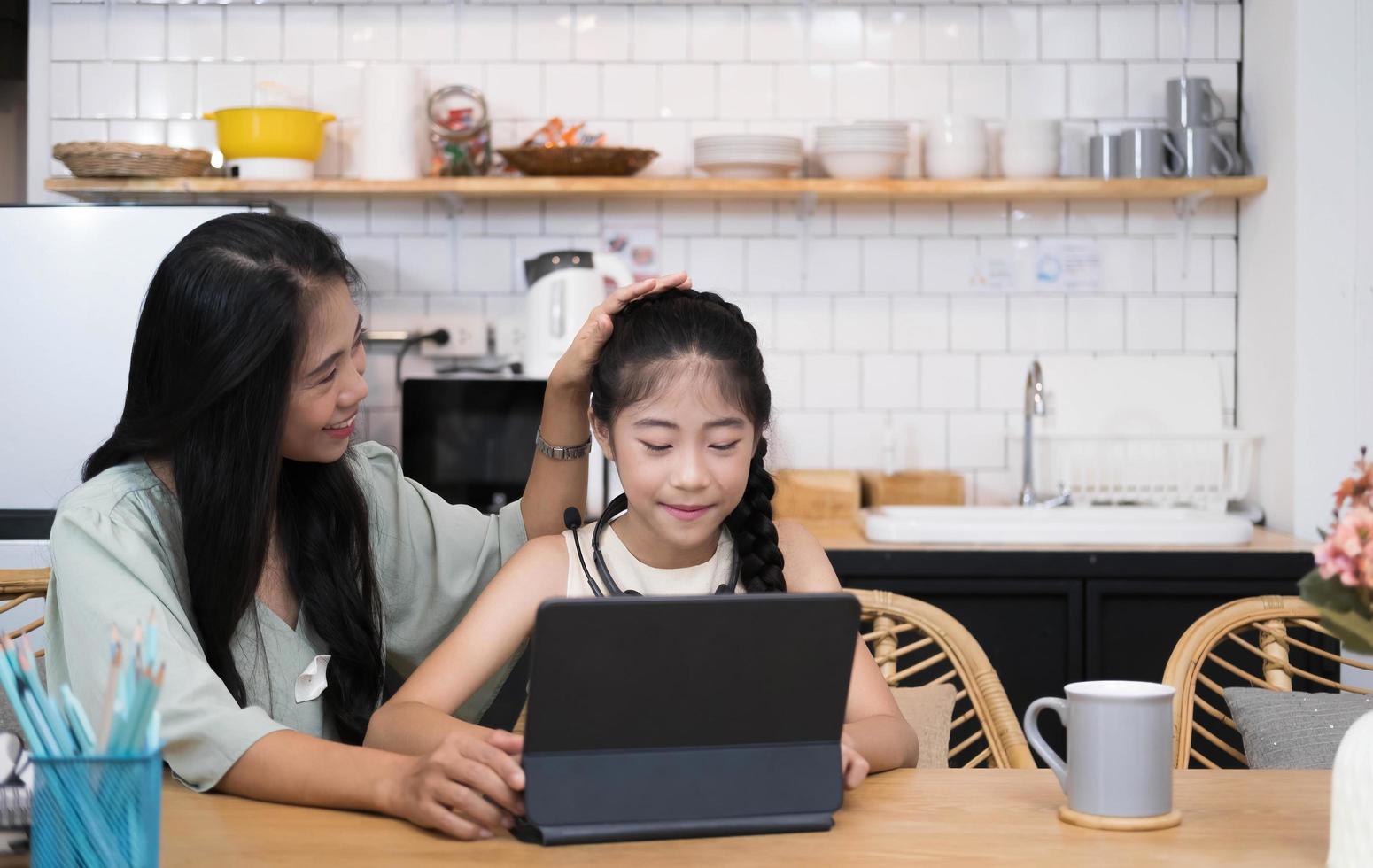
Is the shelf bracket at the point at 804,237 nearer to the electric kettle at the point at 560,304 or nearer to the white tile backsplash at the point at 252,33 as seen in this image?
the electric kettle at the point at 560,304

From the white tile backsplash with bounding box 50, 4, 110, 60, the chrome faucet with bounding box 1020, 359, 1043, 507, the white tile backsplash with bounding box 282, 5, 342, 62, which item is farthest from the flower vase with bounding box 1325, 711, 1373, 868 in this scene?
the white tile backsplash with bounding box 50, 4, 110, 60

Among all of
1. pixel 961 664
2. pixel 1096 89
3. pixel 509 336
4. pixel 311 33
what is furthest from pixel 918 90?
pixel 961 664

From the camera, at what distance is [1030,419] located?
136 inches

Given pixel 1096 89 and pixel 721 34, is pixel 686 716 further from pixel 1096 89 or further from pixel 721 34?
pixel 1096 89

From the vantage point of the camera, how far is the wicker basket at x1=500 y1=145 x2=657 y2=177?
354 cm

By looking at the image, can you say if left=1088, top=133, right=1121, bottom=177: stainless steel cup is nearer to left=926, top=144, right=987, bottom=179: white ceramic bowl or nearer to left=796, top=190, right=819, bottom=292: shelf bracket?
left=926, top=144, right=987, bottom=179: white ceramic bowl

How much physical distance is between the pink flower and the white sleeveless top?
0.68 metres

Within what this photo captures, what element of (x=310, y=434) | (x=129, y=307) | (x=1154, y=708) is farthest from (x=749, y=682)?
(x=129, y=307)

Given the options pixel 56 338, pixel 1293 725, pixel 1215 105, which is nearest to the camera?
pixel 1293 725

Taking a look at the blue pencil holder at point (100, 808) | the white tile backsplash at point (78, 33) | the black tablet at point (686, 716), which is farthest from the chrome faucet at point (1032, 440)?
the blue pencil holder at point (100, 808)

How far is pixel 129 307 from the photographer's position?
3350mm

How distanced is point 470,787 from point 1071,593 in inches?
85.0

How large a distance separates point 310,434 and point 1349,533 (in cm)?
101

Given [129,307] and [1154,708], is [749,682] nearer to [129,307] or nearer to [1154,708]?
[1154,708]
